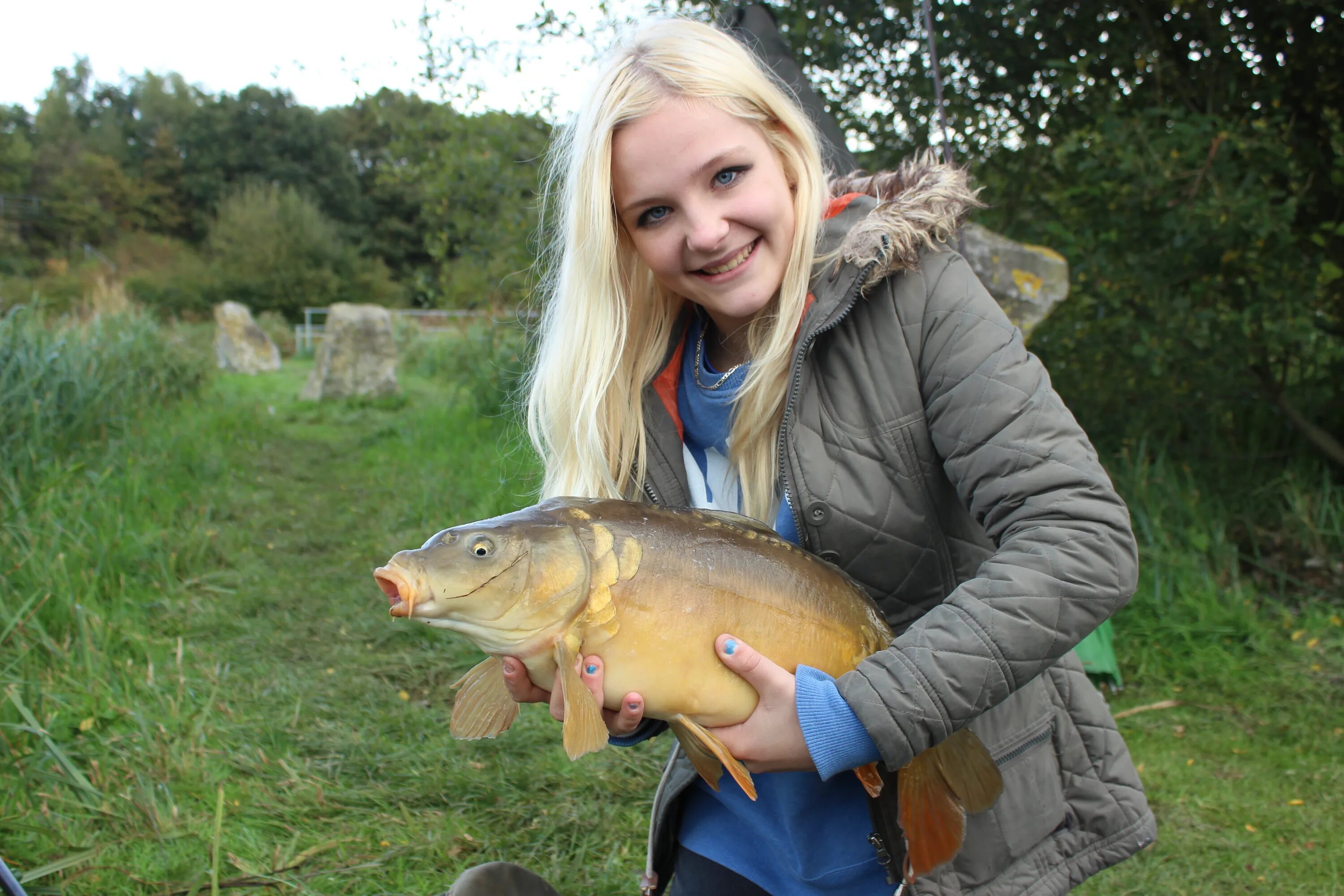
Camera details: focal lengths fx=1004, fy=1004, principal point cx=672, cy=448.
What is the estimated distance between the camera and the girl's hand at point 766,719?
3.93 feet

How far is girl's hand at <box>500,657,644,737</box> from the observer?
117 cm

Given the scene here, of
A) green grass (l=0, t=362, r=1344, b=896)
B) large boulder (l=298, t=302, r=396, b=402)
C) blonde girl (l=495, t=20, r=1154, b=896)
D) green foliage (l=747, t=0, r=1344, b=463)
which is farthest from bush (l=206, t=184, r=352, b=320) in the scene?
blonde girl (l=495, t=20, r=1154, b=896)

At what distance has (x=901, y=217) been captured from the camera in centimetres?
134

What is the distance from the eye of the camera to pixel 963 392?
123cm

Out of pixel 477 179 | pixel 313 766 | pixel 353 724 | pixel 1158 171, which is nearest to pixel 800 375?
pixel 313 766

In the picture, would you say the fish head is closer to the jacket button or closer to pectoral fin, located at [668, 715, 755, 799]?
pectoral fin, located at [668, 715, 755, 799]

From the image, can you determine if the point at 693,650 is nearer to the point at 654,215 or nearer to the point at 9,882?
the point at 654,215

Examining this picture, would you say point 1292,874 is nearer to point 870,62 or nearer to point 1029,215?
point 1029,215

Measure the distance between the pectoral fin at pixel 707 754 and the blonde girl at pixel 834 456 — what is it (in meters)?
0.03

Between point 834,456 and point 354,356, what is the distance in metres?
9.99

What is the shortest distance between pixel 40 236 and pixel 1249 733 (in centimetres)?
4285

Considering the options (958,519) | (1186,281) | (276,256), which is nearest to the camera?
(958,519)

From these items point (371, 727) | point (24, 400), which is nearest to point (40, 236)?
point (24, 400)

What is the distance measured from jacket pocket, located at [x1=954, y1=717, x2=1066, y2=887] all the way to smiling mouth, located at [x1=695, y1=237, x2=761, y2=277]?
0.76m
